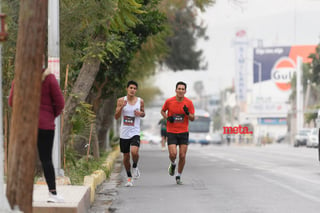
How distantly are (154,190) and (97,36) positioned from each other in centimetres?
455

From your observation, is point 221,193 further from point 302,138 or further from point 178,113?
point 302,138

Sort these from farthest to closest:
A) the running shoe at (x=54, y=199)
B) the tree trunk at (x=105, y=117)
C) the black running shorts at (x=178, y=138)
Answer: the tree trunk at (x=105, y=117) < the black running shorts at (x=178, y=138) < the running shoe at (x=54, y=199)

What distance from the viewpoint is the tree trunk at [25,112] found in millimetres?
7461

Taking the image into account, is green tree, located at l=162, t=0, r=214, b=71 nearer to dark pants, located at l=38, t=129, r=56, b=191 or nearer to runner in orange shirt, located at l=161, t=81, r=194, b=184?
runner in orange shirt, located at l=161, t=81, r=194, b=184

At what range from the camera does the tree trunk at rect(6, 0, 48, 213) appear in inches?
294

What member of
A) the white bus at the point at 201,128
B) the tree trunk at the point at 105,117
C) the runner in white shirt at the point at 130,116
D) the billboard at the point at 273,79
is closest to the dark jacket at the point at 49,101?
the runner in white shirt at the point at 130,116

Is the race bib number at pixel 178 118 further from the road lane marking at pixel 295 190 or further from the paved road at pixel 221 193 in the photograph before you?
the road lane marking at pixel 295 190

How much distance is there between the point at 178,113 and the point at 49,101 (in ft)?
18.5

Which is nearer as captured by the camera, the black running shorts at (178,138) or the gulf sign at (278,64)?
the black running shorts at (178,138)

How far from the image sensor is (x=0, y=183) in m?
7.35

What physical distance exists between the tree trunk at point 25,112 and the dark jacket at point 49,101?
3.54 feet

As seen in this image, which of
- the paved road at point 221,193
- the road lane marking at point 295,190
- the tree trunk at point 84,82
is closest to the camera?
the paved road at point 221,193

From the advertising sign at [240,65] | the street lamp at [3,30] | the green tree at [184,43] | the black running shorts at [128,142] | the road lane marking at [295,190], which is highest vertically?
the advertising sign at [240,65]

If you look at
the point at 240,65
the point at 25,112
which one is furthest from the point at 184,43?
the point at 240,65
